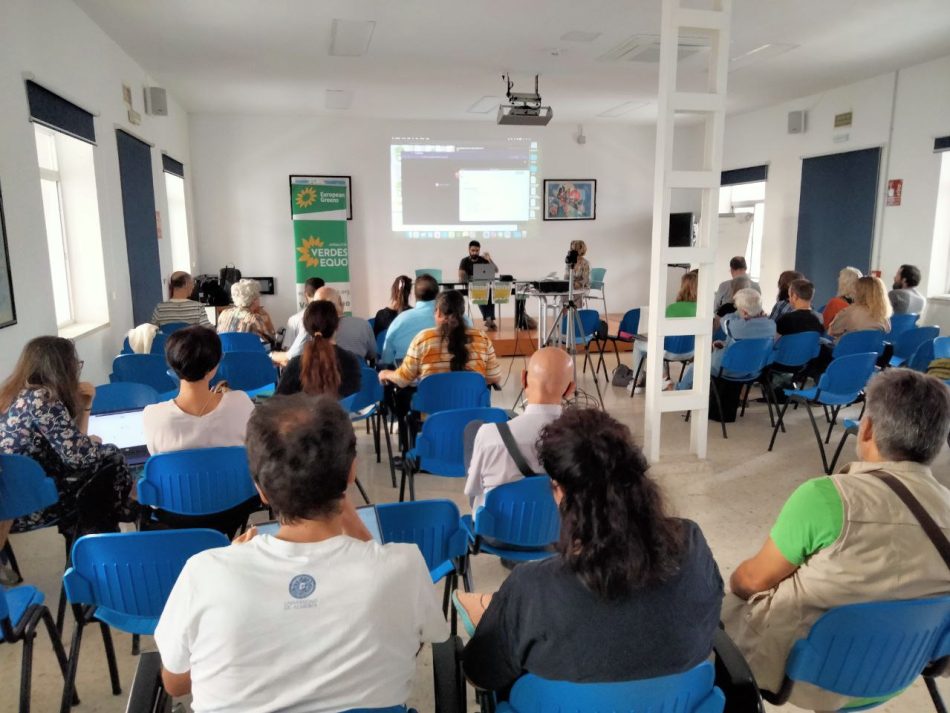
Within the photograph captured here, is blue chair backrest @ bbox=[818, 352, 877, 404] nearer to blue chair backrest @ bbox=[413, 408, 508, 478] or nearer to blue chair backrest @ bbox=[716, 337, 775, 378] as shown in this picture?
blue chair backrest @ bbox=[716, 337, 775, 378]

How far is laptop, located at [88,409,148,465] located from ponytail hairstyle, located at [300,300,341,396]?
80 cm

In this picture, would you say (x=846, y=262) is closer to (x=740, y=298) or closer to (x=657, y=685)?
(x=740, y=298)

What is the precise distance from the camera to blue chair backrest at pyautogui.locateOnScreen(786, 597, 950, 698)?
4.56ft

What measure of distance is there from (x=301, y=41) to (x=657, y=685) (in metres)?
5.87

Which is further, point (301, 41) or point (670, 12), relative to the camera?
point (301, 41)

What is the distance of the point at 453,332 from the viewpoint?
12.7 feet

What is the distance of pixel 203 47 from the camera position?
5863 mm

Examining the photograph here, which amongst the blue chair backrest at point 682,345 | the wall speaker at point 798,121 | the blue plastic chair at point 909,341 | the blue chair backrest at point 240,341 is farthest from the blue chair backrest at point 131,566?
the wall speaker at point 798,121

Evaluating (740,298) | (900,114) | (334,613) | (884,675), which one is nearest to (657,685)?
(334,613)

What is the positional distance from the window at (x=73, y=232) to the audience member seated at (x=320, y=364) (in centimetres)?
251

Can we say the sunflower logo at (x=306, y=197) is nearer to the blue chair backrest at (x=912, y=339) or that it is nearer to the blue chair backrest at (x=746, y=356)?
the blue chair backrest at (x=746, y=356)

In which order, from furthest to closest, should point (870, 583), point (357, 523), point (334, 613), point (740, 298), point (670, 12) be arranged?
point (740, 298)
point (670, 12)
point (357, 523)
point (870, 583)
point (334, 613)

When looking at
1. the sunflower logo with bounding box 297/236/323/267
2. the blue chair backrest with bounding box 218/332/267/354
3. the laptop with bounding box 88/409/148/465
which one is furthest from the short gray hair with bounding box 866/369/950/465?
the sunflower logo with bounding box 297/236/323/267

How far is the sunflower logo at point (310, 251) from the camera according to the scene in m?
9.36
